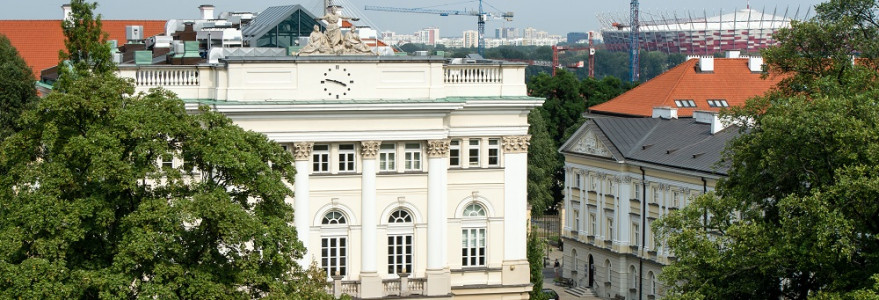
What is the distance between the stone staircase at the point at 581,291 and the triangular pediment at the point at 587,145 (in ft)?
23.0

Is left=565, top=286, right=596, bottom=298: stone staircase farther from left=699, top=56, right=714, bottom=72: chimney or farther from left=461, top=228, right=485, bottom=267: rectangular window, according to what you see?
left=461, top=228, right=485, bottom=267: rectangular window

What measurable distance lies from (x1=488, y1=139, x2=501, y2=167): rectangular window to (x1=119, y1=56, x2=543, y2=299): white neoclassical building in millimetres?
34

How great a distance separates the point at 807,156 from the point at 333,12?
71.8 ft

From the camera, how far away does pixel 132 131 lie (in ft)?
157

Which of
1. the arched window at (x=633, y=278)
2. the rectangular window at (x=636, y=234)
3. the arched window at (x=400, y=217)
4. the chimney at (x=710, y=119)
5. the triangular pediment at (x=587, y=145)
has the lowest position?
the arched window at (x=633, y=278)

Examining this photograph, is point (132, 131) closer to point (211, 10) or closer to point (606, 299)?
point (211, 10)

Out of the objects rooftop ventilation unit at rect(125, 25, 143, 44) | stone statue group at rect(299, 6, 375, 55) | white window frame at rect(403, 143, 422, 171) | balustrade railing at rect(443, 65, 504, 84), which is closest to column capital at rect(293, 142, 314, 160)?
stone statue group at rect(299, 6, 375, 55)

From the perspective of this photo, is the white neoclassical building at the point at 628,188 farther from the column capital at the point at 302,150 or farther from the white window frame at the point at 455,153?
the column capital at the point at 302,150

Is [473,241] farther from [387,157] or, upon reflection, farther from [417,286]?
[387,157]

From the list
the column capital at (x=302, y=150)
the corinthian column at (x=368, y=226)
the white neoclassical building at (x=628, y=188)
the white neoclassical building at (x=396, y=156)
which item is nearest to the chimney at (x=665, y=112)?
the white neoclassical building at (x=628, y=188)

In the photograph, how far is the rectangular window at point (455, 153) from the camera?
70.4 m

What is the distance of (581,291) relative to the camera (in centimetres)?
10556

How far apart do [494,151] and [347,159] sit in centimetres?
511

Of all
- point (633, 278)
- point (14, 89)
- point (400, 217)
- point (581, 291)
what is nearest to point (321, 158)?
point (400, 217)
